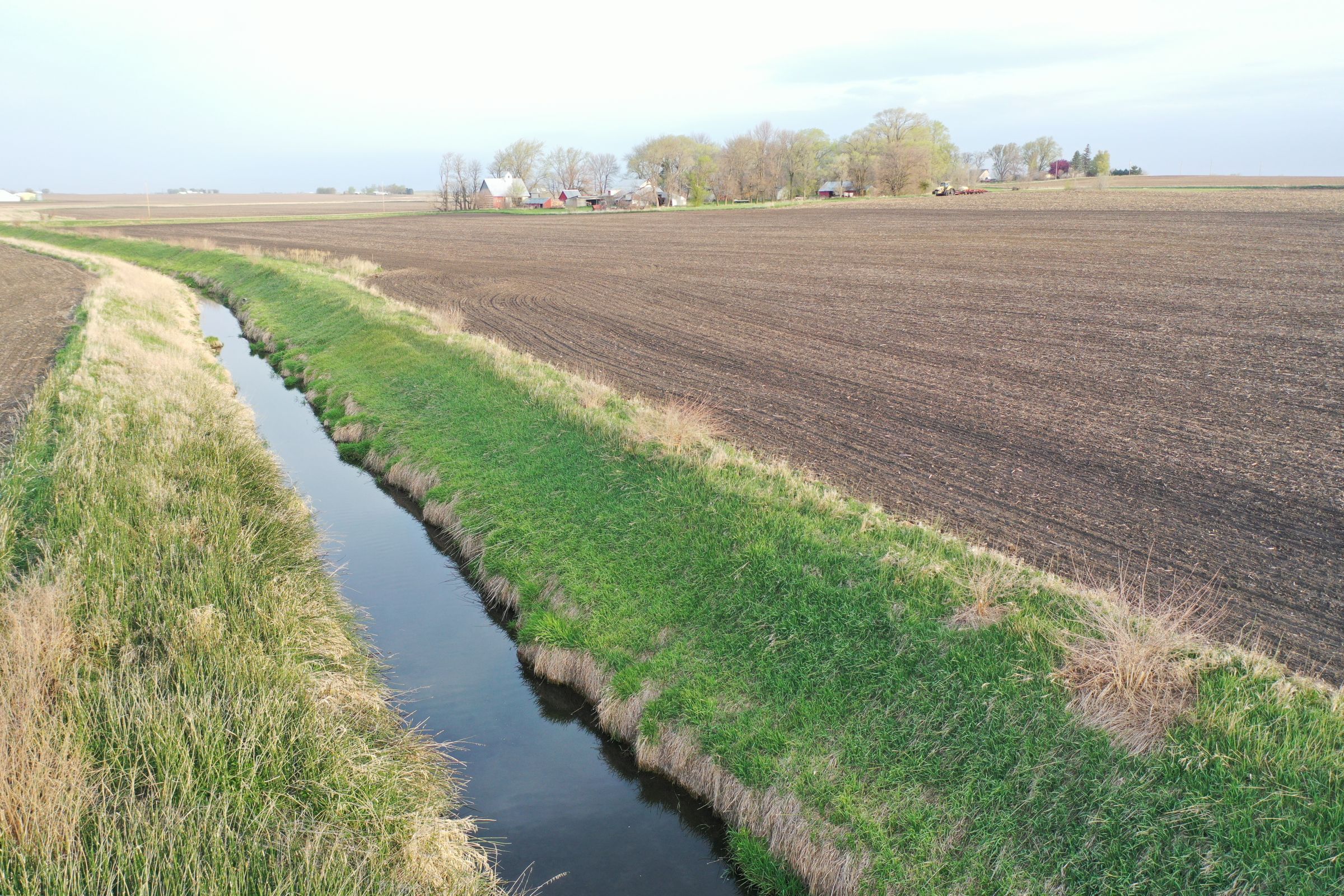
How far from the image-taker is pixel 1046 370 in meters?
17.2

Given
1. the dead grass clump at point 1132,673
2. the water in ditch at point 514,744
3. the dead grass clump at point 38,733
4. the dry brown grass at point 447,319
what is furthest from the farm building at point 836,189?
the dead grass clump at point 38,733

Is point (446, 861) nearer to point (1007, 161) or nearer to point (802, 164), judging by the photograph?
point (802, 164)

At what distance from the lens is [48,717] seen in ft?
20.4

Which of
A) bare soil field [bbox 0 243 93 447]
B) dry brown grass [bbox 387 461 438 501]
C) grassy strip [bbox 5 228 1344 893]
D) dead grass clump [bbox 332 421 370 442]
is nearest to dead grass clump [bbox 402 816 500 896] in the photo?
grassy strip [bbox 5 228 1344 893]

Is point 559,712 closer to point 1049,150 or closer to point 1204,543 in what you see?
point 1204,543

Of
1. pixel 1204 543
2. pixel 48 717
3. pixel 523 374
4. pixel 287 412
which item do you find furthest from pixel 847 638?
pixel 287 412

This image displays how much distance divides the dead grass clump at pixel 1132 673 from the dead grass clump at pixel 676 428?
6247mm

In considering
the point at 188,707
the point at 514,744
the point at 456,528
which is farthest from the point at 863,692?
the point at 456,528

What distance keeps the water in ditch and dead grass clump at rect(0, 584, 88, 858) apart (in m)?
3.28

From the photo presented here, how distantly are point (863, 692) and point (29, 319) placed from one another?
3316 centimetres

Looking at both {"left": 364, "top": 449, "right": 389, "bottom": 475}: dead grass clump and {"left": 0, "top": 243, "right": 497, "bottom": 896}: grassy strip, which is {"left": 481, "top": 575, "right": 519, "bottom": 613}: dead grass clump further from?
{"left": 364, "top": 449, "right": 389, "bottom": 475}: dead grass clump

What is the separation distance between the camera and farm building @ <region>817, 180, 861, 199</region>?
116 metres

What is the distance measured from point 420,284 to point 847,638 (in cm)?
3242

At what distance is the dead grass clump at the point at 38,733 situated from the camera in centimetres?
512
